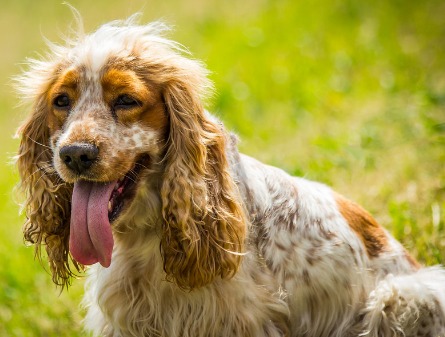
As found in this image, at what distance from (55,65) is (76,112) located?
0.44 meters

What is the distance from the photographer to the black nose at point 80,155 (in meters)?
3.90

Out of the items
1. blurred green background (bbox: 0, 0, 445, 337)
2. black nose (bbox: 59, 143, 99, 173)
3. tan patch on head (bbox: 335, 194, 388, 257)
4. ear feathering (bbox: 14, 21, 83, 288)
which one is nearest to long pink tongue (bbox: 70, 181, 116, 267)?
black nose (bbox: 59, 143, 99, 173)

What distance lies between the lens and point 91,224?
402cm

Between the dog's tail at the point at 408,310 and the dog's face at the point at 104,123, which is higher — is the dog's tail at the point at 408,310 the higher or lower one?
the lower one

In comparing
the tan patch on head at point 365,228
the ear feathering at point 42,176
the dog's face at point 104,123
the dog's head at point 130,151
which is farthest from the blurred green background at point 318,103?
the tan patch on head at point 365,228

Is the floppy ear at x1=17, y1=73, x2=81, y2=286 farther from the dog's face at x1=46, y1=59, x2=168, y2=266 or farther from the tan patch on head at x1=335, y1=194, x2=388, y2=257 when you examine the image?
the tan patch on head at x1=335, y1=194, x2=388, y2=257

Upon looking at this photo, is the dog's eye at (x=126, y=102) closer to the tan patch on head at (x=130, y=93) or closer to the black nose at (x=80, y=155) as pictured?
the tan patch on head at (x=130, y=93)

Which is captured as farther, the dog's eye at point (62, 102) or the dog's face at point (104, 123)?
the dog's eye at point (62, 102)

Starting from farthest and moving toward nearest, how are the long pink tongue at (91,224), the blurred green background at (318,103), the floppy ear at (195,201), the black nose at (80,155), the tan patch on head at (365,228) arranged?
the blurred green background at (318,103) → the tan patch on head at (365,228) → the floppy ear at (195,201) → the long pink tongue at (91,224) → the black nose at (80,155)

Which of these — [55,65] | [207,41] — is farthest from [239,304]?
[207,41]

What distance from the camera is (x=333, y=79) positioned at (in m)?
10.7

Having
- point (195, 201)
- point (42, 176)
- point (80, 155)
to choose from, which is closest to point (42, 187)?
point (42, 176)

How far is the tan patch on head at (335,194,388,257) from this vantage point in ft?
16.2

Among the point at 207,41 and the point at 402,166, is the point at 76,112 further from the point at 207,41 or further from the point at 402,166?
the point at 207,41
